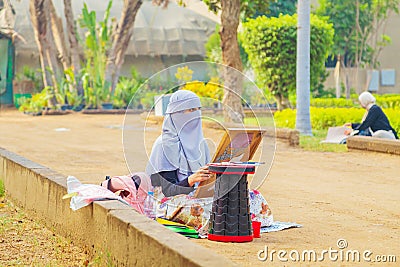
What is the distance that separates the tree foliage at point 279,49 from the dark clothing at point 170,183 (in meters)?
17.0

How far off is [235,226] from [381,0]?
2589 cm

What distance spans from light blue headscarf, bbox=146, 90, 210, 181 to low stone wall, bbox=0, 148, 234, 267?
0.80 meters

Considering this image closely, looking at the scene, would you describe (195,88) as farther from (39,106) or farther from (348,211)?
(39,106)

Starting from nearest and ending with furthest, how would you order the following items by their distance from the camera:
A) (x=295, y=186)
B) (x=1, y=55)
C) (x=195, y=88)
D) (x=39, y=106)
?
(x=195, y=88), (x=295, y=186), (x=39, y=106), (x=1, y=55)

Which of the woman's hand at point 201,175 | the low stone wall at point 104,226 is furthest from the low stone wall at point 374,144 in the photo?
the woman's hand at point 201,175

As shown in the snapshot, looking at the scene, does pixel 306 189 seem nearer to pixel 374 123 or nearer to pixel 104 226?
pixel 104 226

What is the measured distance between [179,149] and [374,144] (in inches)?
304

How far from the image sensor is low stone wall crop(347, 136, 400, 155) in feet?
43.4

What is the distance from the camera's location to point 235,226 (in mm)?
6227

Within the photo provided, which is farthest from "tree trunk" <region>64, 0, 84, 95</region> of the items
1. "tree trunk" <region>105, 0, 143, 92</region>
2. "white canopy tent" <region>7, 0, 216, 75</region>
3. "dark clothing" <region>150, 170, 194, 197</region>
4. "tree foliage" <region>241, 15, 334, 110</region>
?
"dark clothing" <region>150, 170, 194, 197</region>

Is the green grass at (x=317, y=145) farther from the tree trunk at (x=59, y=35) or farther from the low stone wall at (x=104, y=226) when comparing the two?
the tree trunk at (x=59, y=35)

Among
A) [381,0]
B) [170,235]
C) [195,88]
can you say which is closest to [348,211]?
[195,88]

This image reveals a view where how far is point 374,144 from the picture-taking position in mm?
13734

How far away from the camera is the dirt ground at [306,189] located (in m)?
6.02
